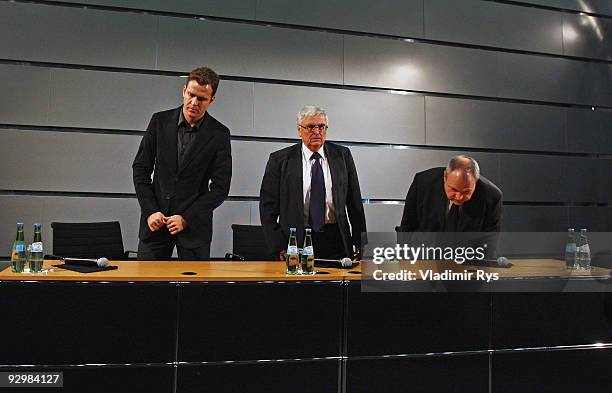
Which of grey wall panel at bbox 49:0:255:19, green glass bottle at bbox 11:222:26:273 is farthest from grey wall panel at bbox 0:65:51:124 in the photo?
green glass bottle at bbox 11:222:26:273

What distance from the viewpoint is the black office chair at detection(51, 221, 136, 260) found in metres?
2.93

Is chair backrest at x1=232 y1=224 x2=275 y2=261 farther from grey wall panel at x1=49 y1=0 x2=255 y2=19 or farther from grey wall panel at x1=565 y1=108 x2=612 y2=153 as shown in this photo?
grey wall panel at x1=565 y1=108 x2=612 y2=153

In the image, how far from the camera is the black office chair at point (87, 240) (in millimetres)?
2926

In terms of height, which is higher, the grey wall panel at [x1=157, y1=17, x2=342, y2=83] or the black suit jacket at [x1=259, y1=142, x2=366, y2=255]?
the grey wall panel at [x1=157, y1=17, x2=342, y2=83]

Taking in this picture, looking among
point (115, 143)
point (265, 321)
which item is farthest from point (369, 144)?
point (265, 321)

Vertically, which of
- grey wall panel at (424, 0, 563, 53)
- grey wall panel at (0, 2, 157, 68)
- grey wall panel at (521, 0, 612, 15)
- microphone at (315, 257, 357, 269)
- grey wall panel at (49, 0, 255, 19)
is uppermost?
grey wall panel at (521, 0, 612, 15)

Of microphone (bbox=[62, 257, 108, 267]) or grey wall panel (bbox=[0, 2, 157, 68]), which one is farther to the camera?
grey wall panel (bbox=[0, 2, 157, 68])

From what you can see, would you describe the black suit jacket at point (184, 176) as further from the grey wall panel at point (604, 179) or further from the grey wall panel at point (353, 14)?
the grey wall panel at point (604, 179)

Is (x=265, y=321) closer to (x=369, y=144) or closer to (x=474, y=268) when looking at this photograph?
(x=474, y=268)

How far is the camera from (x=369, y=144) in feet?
13.3

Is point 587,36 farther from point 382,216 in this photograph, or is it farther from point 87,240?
point 87,240

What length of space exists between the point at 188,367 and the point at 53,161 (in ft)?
7.54

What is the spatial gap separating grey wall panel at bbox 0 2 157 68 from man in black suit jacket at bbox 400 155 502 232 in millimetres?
2151

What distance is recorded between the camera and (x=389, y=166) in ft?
13.4
